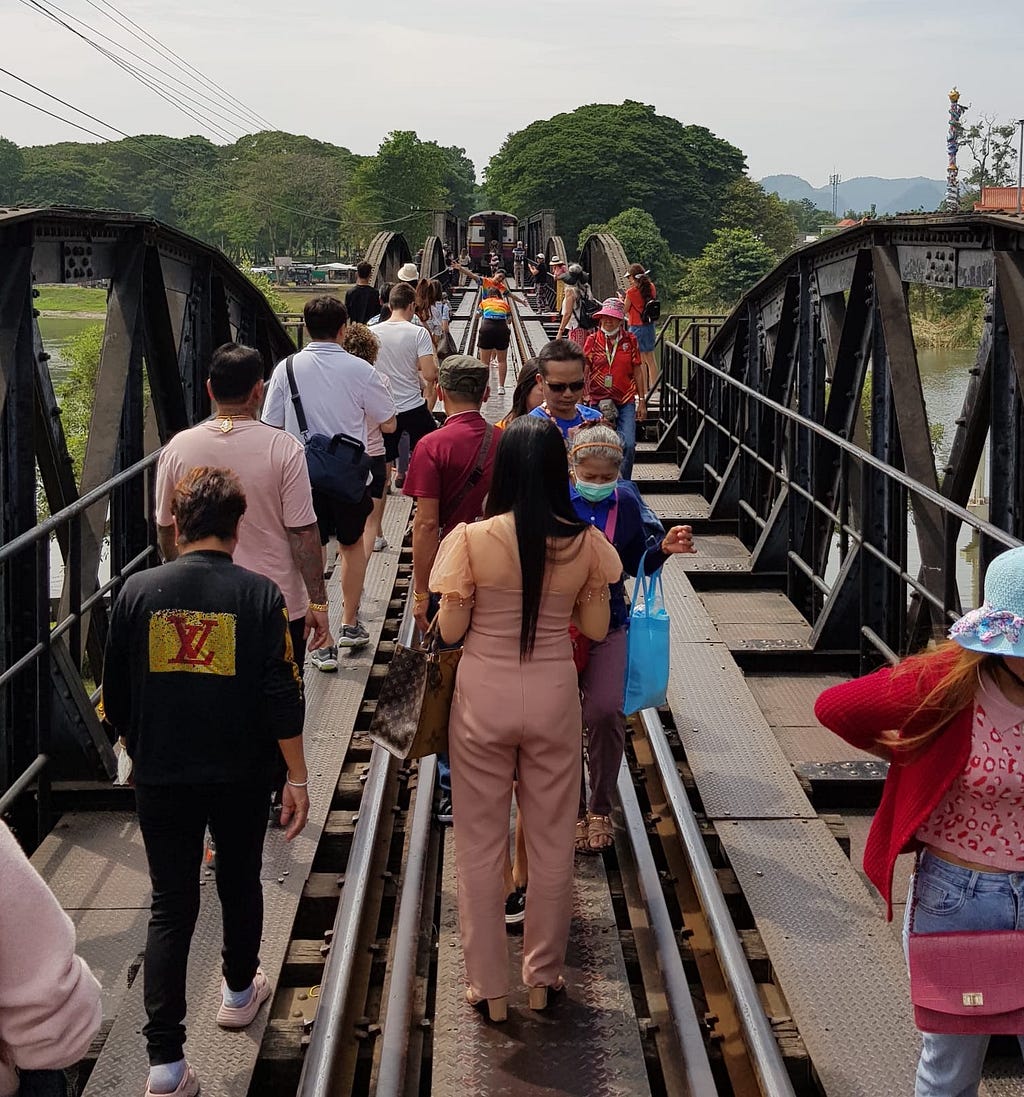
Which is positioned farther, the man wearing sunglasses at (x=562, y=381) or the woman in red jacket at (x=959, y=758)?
the man wearing sunglasses at (x=562, y=381)

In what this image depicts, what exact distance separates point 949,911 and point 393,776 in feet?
12.3

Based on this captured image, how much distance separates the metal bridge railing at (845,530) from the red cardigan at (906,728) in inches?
75.6

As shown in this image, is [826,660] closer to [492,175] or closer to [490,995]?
[490,995]

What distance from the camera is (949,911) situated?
3305mm

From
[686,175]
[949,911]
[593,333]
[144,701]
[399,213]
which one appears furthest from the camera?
Answer: [399,213]

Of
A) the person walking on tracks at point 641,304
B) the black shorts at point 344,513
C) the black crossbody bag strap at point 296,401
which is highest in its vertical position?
the person walking on tracks at point 641,304

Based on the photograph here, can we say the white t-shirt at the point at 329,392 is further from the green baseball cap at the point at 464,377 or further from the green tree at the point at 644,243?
the green tree at the point at 644,243

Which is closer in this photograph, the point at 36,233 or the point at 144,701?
the point at 144,701

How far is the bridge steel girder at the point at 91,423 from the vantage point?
6176 mm

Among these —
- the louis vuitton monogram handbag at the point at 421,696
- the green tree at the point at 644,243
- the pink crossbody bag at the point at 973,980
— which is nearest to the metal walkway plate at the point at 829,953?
the pink crossbody bag at the point at 973,980

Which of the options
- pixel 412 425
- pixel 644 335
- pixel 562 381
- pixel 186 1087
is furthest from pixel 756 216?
pixel 186 1087

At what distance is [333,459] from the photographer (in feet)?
24.3

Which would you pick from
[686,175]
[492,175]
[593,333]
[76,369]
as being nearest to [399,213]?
[492,175]

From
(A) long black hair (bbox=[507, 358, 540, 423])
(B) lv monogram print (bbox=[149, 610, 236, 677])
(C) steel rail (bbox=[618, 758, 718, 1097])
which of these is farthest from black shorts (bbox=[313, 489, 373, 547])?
(B) lv monogram print (bbox=[149, 610, 236, 677])
